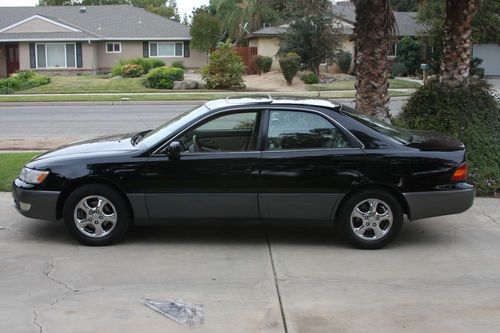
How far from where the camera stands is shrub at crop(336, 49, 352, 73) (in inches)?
1506

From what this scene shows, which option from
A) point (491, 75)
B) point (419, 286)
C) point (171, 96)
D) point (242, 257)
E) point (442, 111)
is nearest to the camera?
point (419, 286)

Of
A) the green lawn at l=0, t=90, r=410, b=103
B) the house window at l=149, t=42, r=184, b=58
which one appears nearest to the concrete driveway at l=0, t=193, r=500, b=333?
the green lawn at l=0, t=90, r=410, b=103

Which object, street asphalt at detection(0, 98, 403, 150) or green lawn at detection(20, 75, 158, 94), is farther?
green lawn at detection(20, 75, 158, 94)

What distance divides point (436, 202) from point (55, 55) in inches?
1558

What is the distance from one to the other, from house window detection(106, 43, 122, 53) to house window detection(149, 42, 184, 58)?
226cm

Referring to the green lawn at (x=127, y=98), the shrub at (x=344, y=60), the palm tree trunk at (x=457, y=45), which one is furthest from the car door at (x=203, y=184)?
the shrub at (x=344, y=60)

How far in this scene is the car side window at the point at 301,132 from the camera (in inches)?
238

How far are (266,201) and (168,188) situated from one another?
990mm

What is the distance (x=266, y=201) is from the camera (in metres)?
5.94

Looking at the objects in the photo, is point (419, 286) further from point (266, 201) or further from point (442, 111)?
point (442, 111)

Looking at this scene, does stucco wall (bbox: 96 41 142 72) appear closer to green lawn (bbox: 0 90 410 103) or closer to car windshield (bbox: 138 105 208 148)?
green lawn (bbox: 0 90 410 103)

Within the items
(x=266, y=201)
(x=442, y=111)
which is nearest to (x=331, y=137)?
(x=266, y=201)

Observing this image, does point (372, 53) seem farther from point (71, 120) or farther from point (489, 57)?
point (489, 57)

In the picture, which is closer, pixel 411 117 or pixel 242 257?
pixel 242 257
